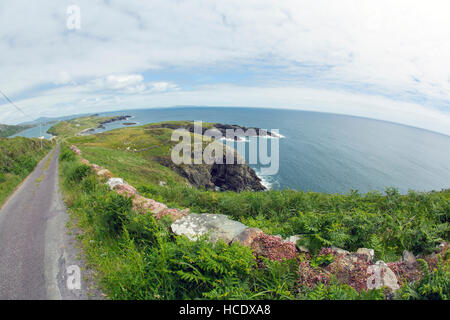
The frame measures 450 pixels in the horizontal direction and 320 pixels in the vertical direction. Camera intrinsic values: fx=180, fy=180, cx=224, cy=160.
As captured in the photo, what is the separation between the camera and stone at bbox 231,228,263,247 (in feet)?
17.8

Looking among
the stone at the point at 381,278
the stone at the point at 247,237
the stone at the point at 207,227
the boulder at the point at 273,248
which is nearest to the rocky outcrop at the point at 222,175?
the stone at the point at 207,227

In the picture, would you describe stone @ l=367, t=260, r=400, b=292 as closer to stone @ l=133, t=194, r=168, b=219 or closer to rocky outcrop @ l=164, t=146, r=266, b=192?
stone @ l=133, t=194, r=168, b=219

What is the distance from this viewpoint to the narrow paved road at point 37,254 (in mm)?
5102

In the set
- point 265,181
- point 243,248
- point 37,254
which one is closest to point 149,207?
point 37,254

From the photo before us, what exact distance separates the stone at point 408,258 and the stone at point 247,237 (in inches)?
157

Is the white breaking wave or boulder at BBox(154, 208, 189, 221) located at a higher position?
boulder at BBox(154, 208, 189, 221)

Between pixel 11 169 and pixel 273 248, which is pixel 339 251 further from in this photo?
pixel 11 169

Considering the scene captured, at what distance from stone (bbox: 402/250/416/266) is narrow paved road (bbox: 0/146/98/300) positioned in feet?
28.3

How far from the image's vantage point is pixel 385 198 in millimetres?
9844

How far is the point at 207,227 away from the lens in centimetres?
625

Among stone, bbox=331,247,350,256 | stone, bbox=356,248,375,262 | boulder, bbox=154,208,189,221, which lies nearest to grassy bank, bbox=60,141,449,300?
stone, bbox=331,247,350,256

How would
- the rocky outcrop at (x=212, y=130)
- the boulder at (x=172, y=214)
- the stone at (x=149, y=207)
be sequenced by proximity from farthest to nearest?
the rocky outcrop at (x=212, y=130) → the stone at (x=149, y=207) → the boulder at (x=172, y=214)

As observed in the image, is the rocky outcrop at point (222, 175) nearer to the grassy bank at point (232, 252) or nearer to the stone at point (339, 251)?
the grassy bank at point (232, 252)
